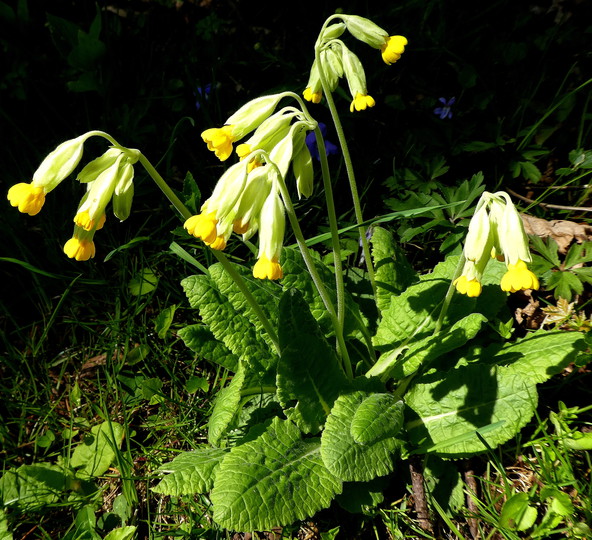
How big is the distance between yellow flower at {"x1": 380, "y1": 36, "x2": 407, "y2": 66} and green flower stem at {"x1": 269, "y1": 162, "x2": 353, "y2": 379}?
0.65 m

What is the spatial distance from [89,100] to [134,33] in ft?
2.19

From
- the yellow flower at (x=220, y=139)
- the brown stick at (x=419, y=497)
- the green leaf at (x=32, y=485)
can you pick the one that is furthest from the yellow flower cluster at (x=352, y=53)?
the green leaf at (x=32, y=485)

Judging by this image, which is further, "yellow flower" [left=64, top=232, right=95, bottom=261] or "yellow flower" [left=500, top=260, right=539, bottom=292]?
"yellow flower" [left=64, top=232, right=95, bottom=261]

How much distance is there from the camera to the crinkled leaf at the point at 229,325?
2373 millimetres

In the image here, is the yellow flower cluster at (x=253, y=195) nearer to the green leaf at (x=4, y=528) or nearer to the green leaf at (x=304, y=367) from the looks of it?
the green leaf at (x=304, y=367)

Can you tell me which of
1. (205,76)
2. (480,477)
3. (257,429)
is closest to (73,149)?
(257,429)

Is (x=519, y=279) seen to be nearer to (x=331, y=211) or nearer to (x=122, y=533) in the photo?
(x=331, y=211)

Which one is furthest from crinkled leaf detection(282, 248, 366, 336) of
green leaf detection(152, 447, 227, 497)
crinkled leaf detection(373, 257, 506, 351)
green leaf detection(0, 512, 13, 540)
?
green leaf detection(0, 512, 13, 540)

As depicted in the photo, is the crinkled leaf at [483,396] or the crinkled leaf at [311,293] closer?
the crinkled leaf at [483,396]

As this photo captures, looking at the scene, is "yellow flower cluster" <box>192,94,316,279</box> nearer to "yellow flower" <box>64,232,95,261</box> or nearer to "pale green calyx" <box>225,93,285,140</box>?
"pale green calyx" <box>225,93,285,140</box>

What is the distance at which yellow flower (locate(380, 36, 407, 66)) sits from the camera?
2.12 metres

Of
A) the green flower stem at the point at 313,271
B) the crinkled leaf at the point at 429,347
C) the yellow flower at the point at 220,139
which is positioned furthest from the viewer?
the crinkled leaf at the point at 429,347

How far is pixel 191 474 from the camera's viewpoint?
6.81ft

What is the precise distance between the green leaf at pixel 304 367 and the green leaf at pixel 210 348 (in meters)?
0.37
